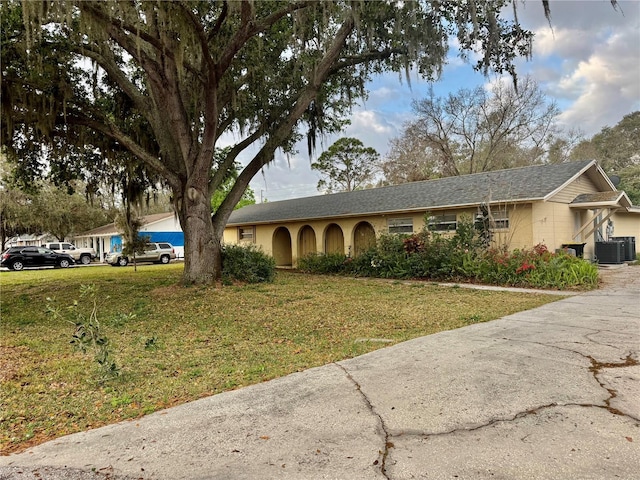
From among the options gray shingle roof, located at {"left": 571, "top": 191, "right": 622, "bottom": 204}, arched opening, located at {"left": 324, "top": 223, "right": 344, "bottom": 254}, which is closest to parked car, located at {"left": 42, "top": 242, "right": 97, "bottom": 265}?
arched opening, located at {"left": 324, "top": 223, "right": 344, "bottom": 254}

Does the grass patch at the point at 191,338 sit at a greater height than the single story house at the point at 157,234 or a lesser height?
lesser

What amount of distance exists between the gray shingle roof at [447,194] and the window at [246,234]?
945 mm

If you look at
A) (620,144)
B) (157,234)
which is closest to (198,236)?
(157,234)

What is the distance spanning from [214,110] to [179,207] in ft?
10.5

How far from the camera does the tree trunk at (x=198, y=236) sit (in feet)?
35.8

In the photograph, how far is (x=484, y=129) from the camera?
27.6 metres

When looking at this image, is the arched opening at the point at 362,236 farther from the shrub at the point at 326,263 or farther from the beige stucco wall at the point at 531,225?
the shrub at the point at 326,263

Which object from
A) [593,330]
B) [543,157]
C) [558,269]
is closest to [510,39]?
[558,269]

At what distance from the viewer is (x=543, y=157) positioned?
29406mm

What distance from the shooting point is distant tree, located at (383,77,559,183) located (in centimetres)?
2645

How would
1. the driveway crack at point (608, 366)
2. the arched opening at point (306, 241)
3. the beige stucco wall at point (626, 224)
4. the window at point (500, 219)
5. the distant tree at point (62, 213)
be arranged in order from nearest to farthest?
1. the driveway crack at point (608, 366)
2. the window at point (500, 219)
3. the beige stucco wall at point (626, 224)
4. the arched opening at point (306, 241)
5. the distant tree at point (62, 213)

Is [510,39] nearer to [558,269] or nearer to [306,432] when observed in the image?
[558,269]

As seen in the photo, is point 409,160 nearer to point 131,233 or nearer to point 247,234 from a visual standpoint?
point 247,234

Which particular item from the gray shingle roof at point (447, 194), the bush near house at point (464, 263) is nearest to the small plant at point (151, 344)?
the bush near house at point (464, 263)
